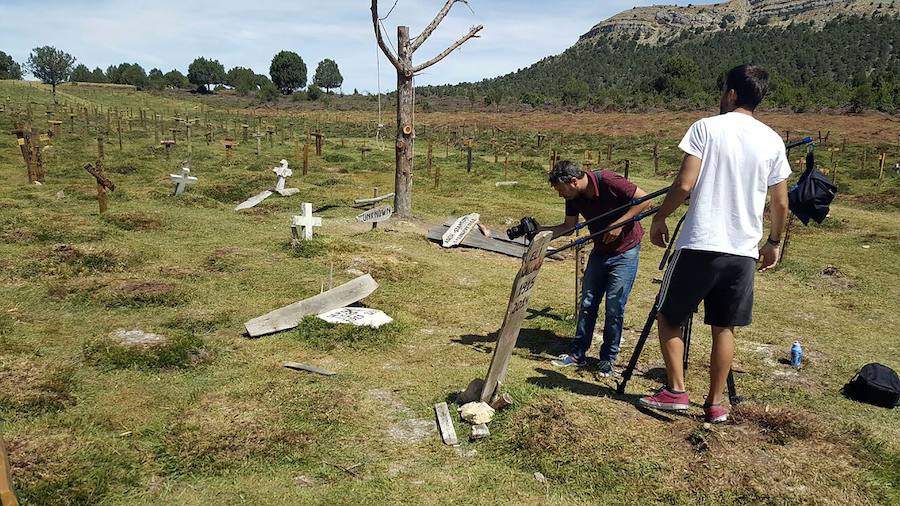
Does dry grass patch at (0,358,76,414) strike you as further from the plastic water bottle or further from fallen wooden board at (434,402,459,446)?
the plastic water bottle

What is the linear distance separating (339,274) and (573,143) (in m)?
Answer: 30.9

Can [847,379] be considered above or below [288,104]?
below

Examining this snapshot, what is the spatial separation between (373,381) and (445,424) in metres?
1.14

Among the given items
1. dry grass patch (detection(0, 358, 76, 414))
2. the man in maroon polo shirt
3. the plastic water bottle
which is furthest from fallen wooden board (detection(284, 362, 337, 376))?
the plastic water bottle

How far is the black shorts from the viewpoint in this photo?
388cm

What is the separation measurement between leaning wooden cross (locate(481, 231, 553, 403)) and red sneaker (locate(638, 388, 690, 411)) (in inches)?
42.0

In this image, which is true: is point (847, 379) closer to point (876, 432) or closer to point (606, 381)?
point (876, 432)

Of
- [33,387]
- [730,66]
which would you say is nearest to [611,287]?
[33,387]

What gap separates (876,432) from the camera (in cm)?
464

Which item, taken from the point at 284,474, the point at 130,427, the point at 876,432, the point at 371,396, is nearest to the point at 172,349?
the point at 130,427

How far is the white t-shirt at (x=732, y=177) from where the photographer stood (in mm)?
3768

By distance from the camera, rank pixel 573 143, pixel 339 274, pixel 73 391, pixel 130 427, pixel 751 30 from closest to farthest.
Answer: pixel 130 427 → pixel 73 391 → pixel 339 274 → pixel 573 143 → pixel 751 30

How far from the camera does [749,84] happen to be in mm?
3861

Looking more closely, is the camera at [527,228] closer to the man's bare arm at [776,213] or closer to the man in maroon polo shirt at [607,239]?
the man in maroon polo shirt at [607,239]
